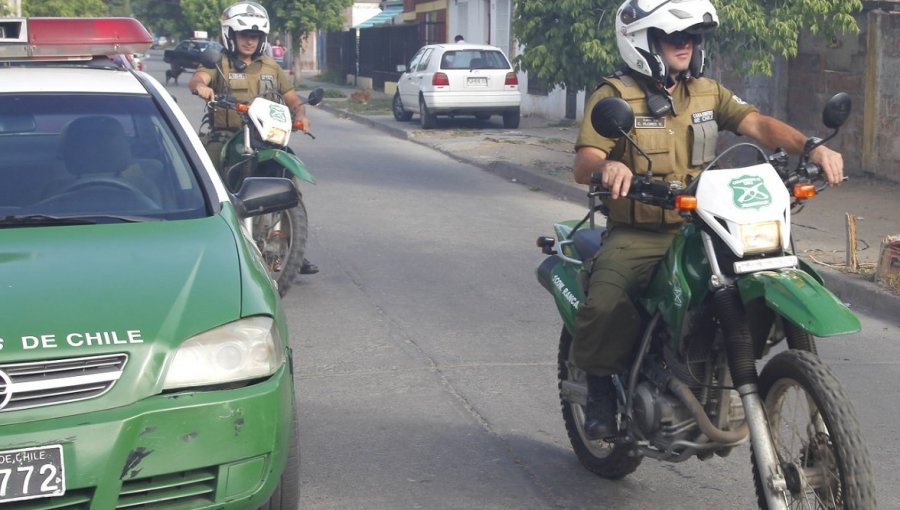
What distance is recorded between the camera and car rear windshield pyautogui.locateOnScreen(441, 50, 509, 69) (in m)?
23.4

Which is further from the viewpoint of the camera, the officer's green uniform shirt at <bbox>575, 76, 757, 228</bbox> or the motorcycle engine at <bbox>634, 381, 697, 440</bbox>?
the officer's green uniform shirt at <bbox>575, 76, 757, 228</bbox>

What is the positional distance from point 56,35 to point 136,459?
335 cm

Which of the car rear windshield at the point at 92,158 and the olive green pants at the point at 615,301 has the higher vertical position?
the car rear windshield at the point at 92,158

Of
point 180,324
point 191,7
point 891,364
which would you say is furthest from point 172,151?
point 191,7

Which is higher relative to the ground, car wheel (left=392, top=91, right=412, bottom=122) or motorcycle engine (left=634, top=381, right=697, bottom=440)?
car wheel (left=392, top=91, right=412, bottom=122)

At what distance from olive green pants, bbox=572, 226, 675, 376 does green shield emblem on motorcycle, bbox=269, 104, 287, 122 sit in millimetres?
4370

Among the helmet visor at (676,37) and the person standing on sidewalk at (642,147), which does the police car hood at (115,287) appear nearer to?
the person standing on sidewalk at (642,147)

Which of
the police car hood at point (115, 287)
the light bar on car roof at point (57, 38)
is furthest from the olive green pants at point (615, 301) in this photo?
the light bar on car roof at point (57, 38)

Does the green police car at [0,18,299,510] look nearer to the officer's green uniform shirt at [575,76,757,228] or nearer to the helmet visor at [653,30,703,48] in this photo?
the officer's green uniform shirt at [575,76,757,228]

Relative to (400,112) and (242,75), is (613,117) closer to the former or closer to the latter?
(242,75)

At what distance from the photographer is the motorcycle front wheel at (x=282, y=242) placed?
330 inches

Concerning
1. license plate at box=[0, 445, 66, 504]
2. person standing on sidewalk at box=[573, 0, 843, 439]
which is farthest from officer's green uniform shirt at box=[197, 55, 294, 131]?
license plate at box=[0, 445, 66, 504]

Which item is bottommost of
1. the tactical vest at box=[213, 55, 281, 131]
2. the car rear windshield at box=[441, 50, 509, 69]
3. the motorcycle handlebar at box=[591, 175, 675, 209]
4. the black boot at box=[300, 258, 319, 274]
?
the black boot at box=[300, 258, 319, 274]

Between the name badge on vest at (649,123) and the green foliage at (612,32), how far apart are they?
29.8 feet
